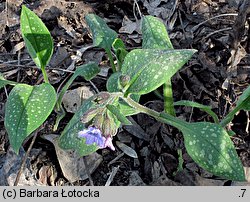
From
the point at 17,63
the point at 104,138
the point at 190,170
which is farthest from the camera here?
the point at 17,63

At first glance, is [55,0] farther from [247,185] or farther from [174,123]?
[247,185]

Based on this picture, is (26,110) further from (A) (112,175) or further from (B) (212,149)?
(B) (212,149)

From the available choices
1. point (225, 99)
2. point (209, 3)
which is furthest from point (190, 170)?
point (209, 3)

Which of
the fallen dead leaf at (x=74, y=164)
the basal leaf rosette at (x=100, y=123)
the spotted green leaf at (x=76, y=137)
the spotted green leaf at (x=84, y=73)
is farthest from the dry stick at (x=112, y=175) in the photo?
the basal leaf rosette at (x=100, y=123)

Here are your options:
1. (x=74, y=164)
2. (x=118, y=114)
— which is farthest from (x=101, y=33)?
(x=118, y=114)

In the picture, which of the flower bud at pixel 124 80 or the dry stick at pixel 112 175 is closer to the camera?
the flower bud at pixel 124 80

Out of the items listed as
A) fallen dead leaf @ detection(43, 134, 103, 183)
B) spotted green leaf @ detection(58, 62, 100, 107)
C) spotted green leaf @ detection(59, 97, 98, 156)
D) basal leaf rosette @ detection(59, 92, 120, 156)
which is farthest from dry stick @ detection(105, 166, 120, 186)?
basal leaf rosette @ detection(59, 92, 120, 156)

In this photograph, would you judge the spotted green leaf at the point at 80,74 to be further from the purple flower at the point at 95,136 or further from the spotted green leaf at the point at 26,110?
the purple flower at the point at 95,136
